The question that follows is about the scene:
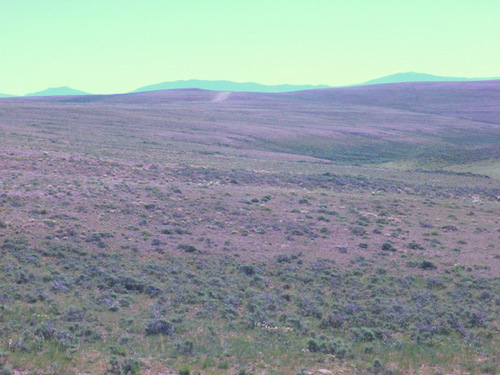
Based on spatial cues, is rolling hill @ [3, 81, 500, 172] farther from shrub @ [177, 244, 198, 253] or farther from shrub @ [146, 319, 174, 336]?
shrub @ [146, 319, 174, 336]

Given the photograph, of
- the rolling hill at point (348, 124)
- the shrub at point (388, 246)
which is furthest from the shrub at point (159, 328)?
the rolling hill at point (348, 124)

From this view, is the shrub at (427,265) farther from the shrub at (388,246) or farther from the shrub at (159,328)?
the shrub at (159,328)

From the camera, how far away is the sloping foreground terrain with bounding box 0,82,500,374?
9.81 m

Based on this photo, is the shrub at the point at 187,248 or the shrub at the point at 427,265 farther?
the shrub at the point at 187,248

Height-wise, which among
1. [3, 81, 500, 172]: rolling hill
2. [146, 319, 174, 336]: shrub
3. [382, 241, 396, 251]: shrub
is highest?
[3, 81, 500, 172]: rolling hill

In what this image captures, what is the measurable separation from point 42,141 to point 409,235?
119 ft

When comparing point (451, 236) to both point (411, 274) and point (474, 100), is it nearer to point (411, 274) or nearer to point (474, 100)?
point (411, 274)

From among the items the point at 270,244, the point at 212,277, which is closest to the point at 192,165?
the point at 270,244

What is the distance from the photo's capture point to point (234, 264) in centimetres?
1805

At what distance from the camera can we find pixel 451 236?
→ 24766mm

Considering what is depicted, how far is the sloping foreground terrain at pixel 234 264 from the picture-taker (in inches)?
386

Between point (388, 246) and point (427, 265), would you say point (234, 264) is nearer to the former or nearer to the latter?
point (427, 265)

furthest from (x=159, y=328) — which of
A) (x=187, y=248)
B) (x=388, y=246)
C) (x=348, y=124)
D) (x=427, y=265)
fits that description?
(x=348, y=124)

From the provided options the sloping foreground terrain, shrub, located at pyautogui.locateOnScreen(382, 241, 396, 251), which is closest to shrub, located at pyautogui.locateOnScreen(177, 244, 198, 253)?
the sloping foreground terrain
